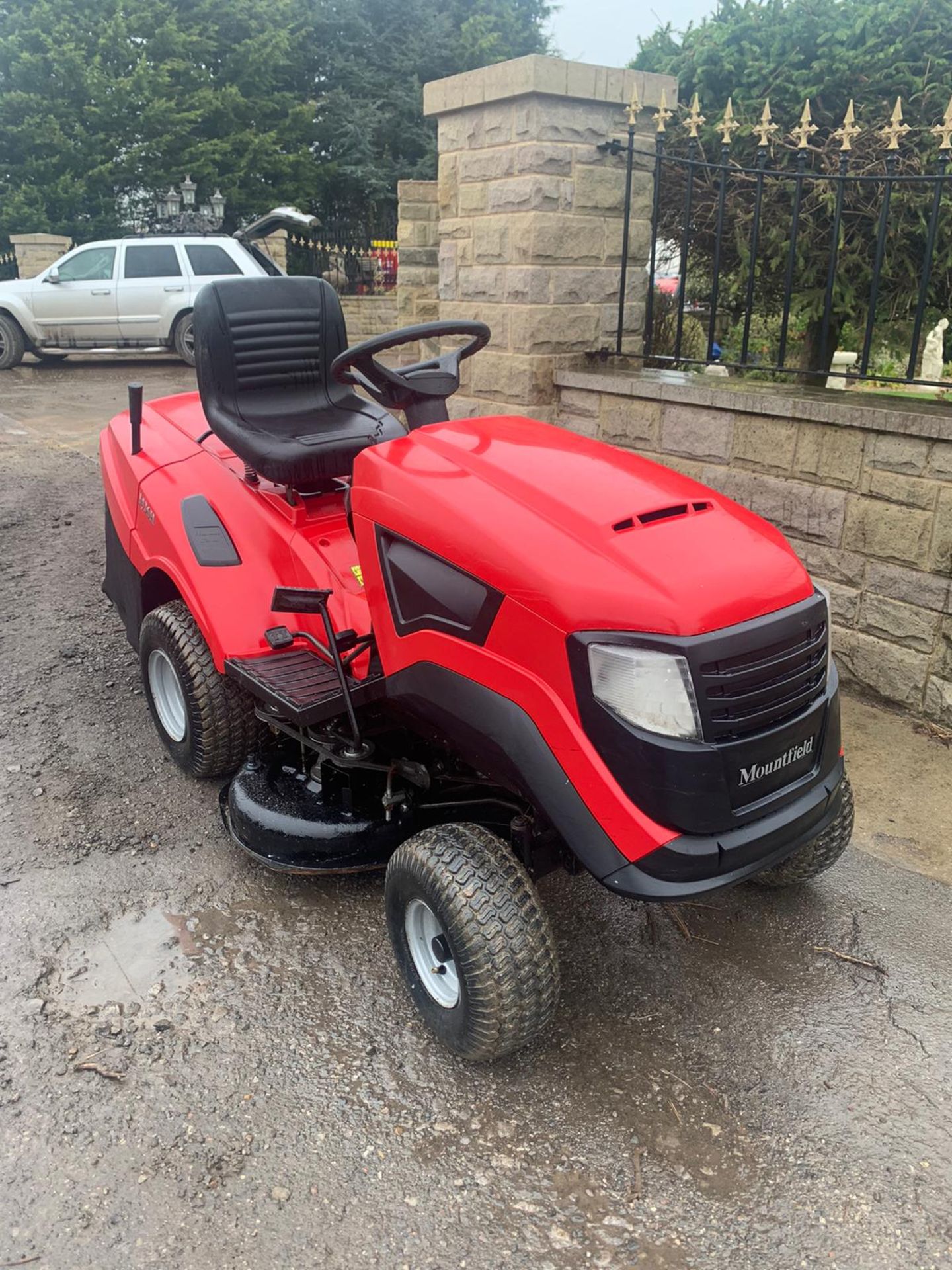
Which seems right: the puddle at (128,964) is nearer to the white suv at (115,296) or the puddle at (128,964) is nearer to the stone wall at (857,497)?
the stone wall at (857,497)

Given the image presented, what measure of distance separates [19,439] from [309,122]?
1904cm

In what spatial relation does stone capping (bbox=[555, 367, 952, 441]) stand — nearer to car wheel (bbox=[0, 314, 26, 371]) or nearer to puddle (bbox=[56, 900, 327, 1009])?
puddle (bbox=[56, 900, 327, 1009])

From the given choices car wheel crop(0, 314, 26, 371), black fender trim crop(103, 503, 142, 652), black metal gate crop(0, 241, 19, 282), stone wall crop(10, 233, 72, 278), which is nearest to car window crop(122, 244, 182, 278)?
car wheel crop(0, 314, 26, 371)

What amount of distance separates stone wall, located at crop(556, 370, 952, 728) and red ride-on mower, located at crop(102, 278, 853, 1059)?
1408 millimetres

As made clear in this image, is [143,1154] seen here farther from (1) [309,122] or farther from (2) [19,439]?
(1) [309,122]

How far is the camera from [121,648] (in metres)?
4.75

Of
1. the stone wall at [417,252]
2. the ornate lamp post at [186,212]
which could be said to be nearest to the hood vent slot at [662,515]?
the stone wall at [417,252]

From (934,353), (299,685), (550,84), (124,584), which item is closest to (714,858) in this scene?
(299,685)

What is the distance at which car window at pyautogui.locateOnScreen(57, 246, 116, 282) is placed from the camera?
13.1 meters

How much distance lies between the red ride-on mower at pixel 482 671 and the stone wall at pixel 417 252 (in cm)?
392

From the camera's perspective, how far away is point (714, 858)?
204cm

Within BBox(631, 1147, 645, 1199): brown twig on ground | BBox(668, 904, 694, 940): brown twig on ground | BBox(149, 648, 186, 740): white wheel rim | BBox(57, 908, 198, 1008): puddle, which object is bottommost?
BBox(631, 1147, 645, 1199): brown twig on ground

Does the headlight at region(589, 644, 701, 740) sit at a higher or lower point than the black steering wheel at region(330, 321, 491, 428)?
lower

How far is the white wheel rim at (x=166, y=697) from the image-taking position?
3.57 meters
